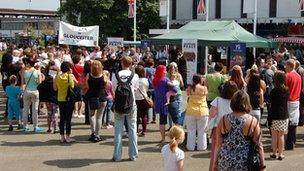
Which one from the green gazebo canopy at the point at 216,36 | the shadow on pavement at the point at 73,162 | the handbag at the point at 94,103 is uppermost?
the green gazebo canopy at the point at 216,36

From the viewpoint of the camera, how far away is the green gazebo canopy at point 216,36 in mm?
19781

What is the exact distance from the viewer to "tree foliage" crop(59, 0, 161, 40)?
54.2m

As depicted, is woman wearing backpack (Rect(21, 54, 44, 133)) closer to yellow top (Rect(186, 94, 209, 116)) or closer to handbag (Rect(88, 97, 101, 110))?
handbag (Rect(88, 97, 101, 110))

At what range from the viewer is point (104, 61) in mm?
18000

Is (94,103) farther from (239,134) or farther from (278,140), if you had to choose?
(239,134)

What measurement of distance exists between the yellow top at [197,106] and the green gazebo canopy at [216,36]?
28.0 feet

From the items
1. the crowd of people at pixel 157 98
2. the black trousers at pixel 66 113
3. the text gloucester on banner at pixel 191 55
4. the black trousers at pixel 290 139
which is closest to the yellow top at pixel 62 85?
the crowd of people at pixel 157 98

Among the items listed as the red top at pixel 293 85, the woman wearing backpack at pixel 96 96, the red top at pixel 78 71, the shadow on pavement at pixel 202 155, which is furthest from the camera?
the red top at pixel 78 71

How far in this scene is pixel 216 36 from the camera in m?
20.1

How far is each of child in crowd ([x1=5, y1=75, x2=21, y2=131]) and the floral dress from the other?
873 cm

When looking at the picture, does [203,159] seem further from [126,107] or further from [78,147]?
[78,147]

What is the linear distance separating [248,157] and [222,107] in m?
3.45

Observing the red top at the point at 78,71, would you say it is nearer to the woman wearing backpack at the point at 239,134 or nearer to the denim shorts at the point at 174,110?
the denim shorts at the point at 174,110

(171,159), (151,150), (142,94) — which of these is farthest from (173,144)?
(142,94)
